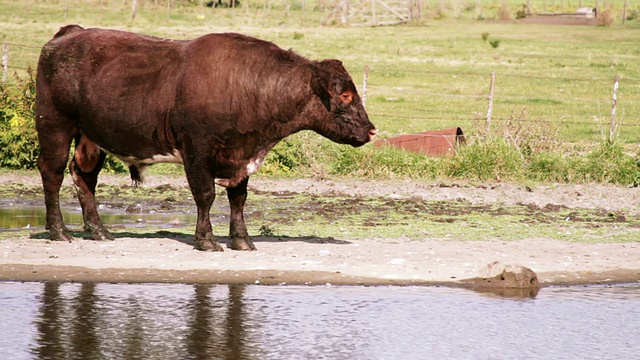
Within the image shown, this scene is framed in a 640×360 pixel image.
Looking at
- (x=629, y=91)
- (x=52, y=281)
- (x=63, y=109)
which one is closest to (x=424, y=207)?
(x=63, y=109)

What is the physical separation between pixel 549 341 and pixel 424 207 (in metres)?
7.08

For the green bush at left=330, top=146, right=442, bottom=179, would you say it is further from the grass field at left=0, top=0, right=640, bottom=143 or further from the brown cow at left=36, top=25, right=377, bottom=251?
the brown cow at left=36, top=25, right=377, bottom=251

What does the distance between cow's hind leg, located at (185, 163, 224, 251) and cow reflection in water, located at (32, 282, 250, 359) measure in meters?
1.24

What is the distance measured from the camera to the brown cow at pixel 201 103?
34.3 feet

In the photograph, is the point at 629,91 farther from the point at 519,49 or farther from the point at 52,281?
the point at 52,281

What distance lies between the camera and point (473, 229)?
515 inches

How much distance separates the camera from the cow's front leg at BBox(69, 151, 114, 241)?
1137cm

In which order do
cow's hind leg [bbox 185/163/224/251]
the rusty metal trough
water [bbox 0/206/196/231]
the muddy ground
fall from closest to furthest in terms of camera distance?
the muddy ground → cow's hind leg [bbox 185/163/224/251] → water [bbox 0/206/196/231] → the rusty metal trough

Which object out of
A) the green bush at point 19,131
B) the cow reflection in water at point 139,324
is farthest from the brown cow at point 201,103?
the green bush at point 19,131

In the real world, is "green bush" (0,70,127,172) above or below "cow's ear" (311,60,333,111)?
below

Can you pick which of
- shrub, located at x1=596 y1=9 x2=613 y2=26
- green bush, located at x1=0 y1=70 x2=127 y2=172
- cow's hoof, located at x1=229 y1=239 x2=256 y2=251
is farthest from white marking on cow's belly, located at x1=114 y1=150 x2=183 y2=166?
shrub, located at x1=596 y1=9 x2=613 y2=26

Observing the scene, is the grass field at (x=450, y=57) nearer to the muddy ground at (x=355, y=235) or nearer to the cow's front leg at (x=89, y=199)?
the muddy ground at (x=355, y=235)

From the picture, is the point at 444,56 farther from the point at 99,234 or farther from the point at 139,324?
the point at 139,324

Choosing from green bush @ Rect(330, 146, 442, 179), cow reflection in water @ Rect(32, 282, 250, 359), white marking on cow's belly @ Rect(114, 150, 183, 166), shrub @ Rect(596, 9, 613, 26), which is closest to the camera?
cow reflection in water @ Rect(32, 282, 250, 359)
